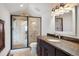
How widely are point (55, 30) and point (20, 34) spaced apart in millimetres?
509

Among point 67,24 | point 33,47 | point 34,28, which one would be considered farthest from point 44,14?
point 33,47

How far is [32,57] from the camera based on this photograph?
1.56 m

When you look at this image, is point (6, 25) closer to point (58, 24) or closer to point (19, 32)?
point (19, 32)

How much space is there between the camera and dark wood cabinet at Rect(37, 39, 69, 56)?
1.54 meters

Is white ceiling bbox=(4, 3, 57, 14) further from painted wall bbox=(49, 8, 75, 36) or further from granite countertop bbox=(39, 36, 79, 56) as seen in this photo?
granite countertop bbox=(39, 36, 79, 56)

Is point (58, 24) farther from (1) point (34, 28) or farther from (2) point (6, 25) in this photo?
(2) point (6, 25)

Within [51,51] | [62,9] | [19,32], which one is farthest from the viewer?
[62,9]

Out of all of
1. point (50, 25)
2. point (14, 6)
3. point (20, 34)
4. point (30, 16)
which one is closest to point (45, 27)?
point (50, 25)

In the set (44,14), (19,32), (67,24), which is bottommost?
(19,32)

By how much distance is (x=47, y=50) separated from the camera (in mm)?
1686

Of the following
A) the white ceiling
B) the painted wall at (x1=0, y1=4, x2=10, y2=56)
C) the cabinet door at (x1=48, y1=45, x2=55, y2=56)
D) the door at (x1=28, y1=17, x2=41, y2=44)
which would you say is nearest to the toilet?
the door at (x1=28, y1=17, x2=41, y2=44)

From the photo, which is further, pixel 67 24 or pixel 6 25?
pixel 67 24

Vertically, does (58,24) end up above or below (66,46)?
above

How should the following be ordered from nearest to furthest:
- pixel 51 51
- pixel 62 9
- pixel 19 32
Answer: pixel 51 51, pixel 19 32, pixel 62 9
